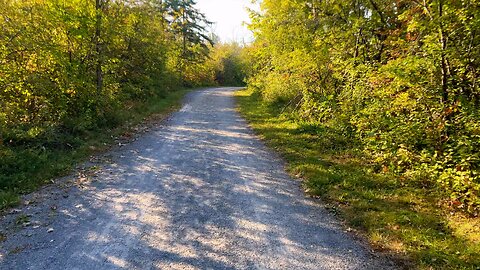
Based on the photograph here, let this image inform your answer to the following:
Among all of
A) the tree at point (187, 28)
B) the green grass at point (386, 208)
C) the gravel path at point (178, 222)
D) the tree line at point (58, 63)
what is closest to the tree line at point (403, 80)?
the green grass at point (386, 208)

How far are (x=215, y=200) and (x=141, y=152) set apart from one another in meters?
3.76

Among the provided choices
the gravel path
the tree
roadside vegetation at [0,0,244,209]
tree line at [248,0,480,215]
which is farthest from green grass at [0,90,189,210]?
the tree

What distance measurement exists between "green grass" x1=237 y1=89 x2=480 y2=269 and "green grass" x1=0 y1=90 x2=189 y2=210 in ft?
16.7

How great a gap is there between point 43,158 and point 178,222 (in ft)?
13.5

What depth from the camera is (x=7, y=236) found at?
170 inches

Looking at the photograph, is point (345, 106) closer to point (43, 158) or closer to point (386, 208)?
point (386, 208)

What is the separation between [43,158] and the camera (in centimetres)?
686

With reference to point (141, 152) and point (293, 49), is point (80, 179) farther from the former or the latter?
point (293, 49)

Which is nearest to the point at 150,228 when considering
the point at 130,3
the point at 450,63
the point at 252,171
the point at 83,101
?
the point at 252,171

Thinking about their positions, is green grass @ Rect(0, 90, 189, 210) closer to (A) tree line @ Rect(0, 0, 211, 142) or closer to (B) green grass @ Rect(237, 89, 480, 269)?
(A) tree line @ Rect(0, 0, 211, 142)

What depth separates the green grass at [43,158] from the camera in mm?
5848

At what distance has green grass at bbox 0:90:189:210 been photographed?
19.2 ft

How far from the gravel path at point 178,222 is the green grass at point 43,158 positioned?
348 millimetres

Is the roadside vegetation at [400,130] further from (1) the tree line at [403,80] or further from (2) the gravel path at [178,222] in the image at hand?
(2) the gravel path at [178,222]
